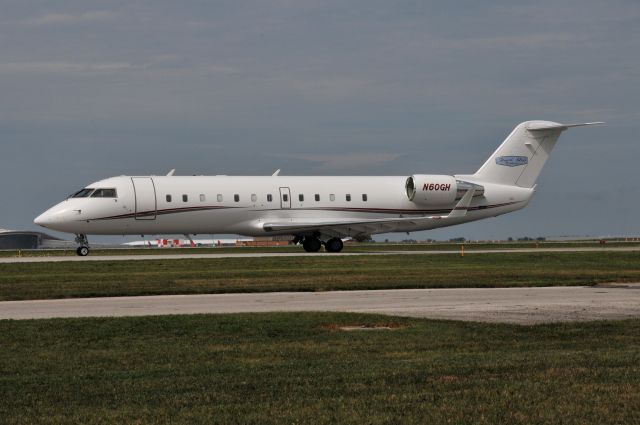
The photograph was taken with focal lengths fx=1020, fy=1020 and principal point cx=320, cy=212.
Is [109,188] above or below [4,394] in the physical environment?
above

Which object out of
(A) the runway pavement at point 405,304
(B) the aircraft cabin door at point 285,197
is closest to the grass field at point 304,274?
(A) the runway pavement at point 405,304

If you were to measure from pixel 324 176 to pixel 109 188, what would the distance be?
467 inches

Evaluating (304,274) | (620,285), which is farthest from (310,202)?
(620,285)

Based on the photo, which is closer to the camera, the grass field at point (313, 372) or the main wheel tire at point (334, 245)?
the grass field at point (313, 372)

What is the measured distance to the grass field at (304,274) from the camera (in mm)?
29250

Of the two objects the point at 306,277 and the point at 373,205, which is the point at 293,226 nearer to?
the point at 373,205

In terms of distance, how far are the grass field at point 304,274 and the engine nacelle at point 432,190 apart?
816cm

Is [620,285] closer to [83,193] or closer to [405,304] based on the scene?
[405,304]

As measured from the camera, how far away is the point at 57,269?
38750 millimetres

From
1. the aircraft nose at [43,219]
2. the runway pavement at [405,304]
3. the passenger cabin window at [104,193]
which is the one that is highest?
the passenger cabin window at [104,193]

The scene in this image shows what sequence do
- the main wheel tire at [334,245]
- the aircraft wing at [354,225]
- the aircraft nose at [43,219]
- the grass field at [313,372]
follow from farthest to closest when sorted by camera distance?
the main wheel tire at [334,245], the aircraft wing at [354,225], the aircraft nose at [43,219], the grass field at [313,372]

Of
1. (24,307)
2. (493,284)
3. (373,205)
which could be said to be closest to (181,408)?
(24,307)

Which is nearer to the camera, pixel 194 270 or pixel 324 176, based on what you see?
pixel 194 270

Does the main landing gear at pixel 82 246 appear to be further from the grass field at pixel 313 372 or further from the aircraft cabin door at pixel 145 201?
the grass field at pixel 313 372
